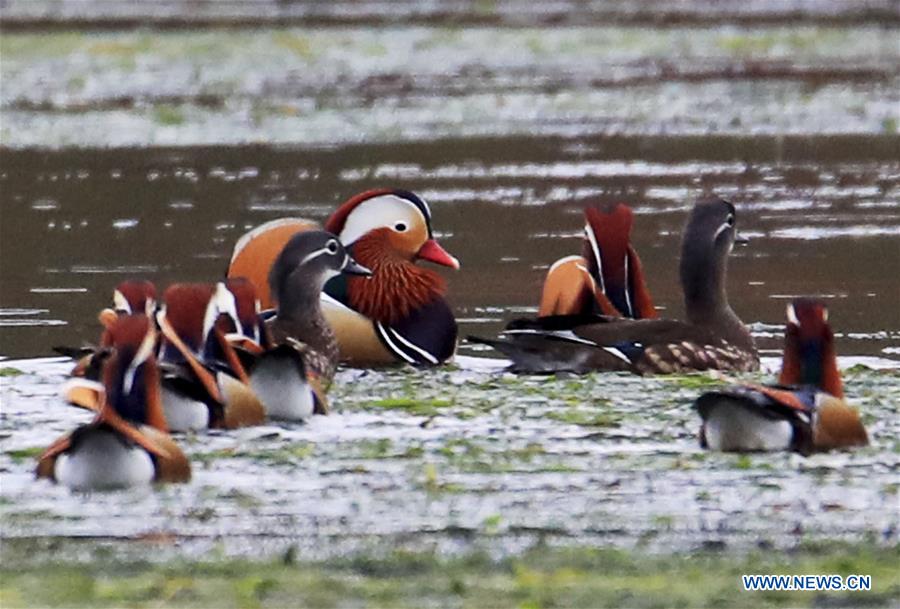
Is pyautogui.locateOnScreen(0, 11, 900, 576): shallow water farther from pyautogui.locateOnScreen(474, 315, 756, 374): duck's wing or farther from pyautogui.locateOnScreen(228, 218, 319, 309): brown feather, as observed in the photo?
pyautogui.locateOnScreen(228, 218, 319, 309): brown feather

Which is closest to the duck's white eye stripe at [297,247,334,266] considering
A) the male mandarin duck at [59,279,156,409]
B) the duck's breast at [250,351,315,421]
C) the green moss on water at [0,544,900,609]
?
the male mandarin duck at [59,279,156,409]

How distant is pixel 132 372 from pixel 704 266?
3061mm

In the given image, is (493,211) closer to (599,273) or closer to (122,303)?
(599,273)

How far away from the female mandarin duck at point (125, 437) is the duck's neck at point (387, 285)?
2.67 metres

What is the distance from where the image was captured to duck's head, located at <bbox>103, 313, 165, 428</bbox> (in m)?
6.86

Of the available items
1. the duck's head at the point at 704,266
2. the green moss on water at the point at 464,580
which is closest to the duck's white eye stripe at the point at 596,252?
the duck's head at the point at 704,266

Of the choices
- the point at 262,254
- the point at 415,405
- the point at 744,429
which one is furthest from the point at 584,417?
the point at 262,254

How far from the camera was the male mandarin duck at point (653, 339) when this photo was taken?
890cm

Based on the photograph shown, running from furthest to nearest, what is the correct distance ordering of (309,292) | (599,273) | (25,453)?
(599,273)
(309,292)
(25,453)

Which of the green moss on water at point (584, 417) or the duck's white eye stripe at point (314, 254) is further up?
the duck's white eye stripe at point (314, 254)

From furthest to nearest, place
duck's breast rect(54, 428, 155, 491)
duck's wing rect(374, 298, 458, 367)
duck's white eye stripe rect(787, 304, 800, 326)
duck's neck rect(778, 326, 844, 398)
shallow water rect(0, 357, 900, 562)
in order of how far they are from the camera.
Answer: duck's wing rect(374, 298, 458, 367) → duck's white eye stripe rect(787, 304, 800, 326) → duck's neck rect(778, 326, 844, 398) → duck's breast rect(54, 428, 155, 491) → shallow water rect(0, 357, 900, 562)

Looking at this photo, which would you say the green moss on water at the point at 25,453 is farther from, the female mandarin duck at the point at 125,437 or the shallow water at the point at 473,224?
the female mandarin duck at the point at 125,437

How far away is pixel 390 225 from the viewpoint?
9.77 metres

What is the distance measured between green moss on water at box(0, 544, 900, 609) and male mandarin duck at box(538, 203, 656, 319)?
3.27 meters
